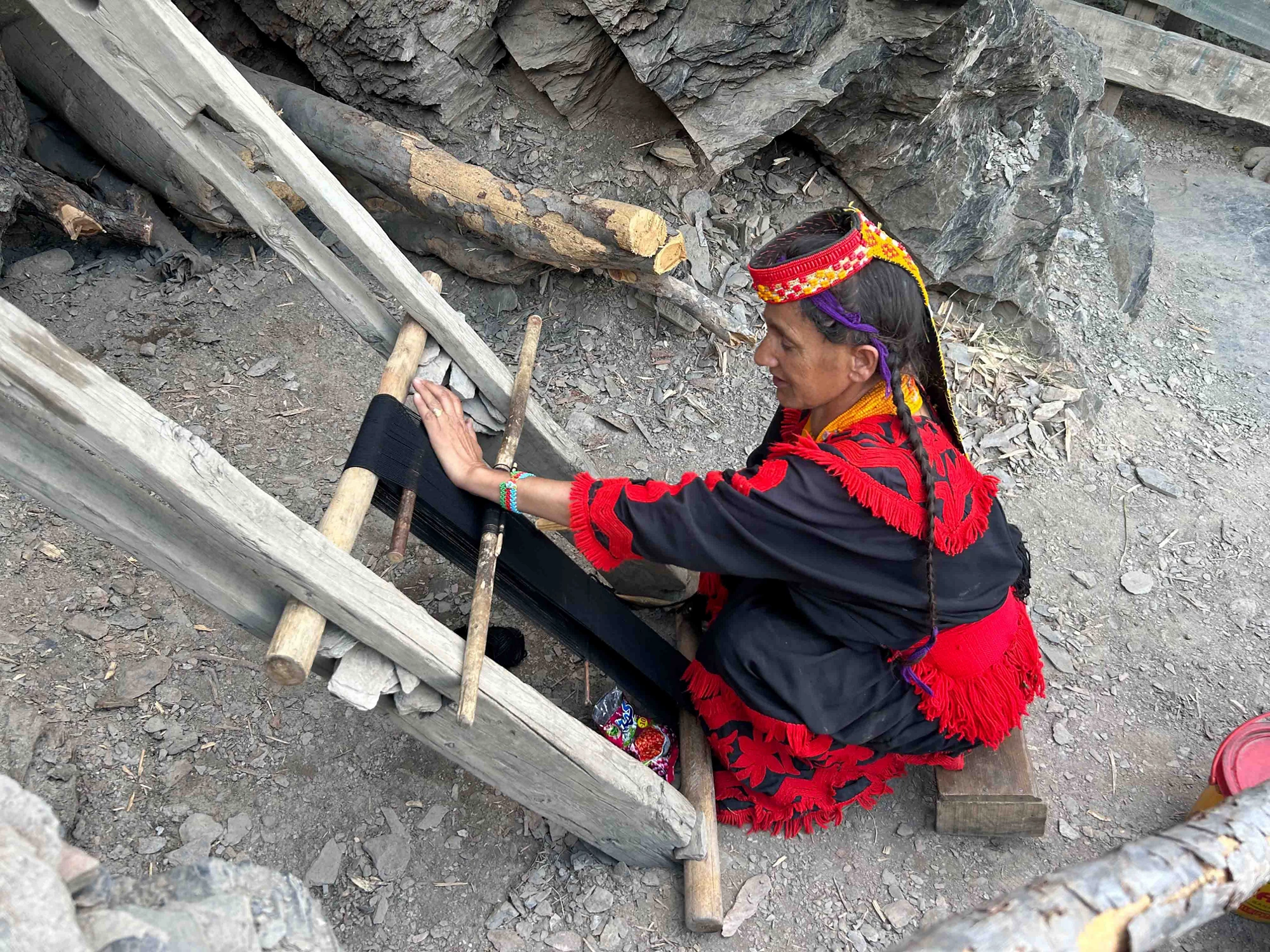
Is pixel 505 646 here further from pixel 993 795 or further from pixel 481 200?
pixel 481 200

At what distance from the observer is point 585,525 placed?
212 centimetres

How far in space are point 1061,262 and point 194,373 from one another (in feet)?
15.4

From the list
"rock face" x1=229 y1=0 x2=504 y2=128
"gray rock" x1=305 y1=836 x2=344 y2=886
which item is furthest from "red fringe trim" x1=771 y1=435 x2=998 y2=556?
"rock face" x1=229 y1=0 x2=504 y2=128

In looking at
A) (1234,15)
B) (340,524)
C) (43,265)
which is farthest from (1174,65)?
(43,265)

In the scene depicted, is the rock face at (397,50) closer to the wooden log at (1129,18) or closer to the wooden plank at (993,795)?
the wooden plank at (993,795)

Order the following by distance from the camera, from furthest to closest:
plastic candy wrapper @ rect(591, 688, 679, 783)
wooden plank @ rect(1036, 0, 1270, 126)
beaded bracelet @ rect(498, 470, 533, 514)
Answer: wooden plank @ rect(1036, 0, 1270, 126)
plastic candy wrapper @ rect(591, 688, 679, 783)
beaded bracelet @ rect(498, 470, 533, 514)

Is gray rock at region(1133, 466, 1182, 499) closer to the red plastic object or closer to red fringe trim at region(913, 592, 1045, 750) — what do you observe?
the red plastic object

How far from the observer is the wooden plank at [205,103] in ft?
5.63

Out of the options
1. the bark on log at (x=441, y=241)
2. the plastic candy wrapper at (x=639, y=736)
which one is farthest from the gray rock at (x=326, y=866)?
the bark on log at (x=441, y=241)

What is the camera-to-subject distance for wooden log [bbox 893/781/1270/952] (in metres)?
1.18

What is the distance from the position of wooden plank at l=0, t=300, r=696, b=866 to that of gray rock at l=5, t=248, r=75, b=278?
2.99 m

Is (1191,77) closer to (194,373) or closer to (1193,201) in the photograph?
(1193,201)

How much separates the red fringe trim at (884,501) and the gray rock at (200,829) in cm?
184

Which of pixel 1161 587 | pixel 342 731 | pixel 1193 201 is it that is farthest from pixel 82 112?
pixel 1193 201
